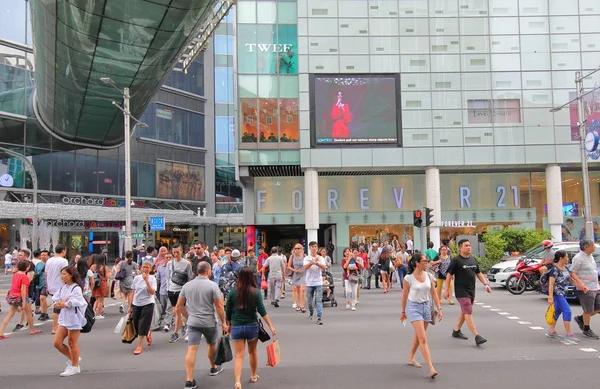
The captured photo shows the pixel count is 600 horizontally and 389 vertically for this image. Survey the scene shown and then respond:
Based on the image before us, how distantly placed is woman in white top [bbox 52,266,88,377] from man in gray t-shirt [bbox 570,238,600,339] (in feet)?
27.1

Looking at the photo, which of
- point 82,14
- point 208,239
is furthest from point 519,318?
point 208,239

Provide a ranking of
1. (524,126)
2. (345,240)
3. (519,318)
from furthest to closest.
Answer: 1. (345,240)
2. (524,126)
3. (519,318)

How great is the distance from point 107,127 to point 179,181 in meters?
13.4

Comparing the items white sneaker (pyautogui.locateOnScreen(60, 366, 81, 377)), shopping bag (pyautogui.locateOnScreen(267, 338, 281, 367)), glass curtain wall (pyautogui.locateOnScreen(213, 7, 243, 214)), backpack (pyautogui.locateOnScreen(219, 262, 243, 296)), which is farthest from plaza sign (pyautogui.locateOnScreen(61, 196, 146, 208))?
shopping bag (pyautogui.locateOnScreen(267, 338, 281, 367))

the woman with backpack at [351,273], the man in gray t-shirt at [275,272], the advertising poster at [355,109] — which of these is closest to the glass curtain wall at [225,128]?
the advertising poster at [355,109]

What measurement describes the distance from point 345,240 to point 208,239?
20.6 m

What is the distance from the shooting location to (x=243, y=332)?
643 cm

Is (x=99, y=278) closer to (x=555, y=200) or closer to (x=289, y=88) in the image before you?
(x=289, y=88)

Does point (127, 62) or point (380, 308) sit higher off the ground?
point (127, 62)

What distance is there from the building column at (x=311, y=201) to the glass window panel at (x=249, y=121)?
433 centimetres

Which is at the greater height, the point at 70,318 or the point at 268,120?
the point at 268,120

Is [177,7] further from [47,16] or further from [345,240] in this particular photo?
[345,240]

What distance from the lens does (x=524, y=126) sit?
34594 millimetres

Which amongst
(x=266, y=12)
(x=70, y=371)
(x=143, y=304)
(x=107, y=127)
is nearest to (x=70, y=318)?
(x=70, y=371)
